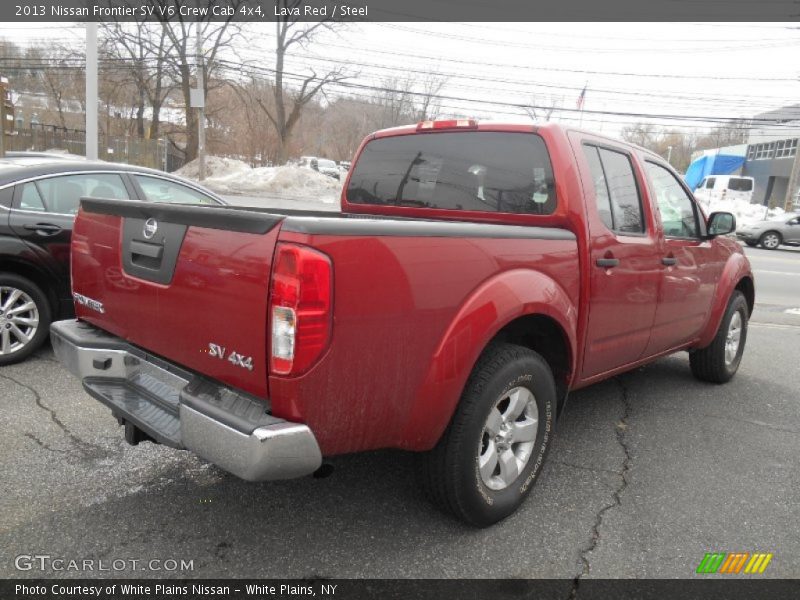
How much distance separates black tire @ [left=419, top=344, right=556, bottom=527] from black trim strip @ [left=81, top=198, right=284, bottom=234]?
3.77 feet

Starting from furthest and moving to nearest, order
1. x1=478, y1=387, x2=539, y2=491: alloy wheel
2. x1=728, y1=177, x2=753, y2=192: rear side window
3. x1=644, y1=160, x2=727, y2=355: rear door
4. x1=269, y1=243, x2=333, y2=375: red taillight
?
1. x1=728, y1=177, x2=753, y2=192: rear side window
2. x1=644, y1=160, x2=727, y2=355: rear door
3. x1=478, y1=387, x2=539, y2=491: alloy wheel
4. x1=269, y1=243, x2=333, y2=375: red taillight

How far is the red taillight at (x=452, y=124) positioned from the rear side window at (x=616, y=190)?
27.0 inches

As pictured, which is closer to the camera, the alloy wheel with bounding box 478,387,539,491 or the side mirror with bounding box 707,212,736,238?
the alloy wheel with bounding box 478,387,539,491

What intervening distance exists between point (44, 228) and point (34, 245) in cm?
16

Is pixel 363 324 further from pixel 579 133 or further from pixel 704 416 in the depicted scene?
pixel 704 416

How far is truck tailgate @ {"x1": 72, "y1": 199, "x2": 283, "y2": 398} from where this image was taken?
2070 mm

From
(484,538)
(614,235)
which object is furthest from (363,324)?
(614,235)

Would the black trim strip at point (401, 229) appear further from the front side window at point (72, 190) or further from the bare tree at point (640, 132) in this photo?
the bare tree at point (640, 132)

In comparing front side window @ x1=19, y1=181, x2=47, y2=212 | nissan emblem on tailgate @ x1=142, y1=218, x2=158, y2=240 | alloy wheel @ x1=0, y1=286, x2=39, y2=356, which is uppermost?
nissan emblem on tailgate @ x1=142, y1=218, x2=158, y2=240

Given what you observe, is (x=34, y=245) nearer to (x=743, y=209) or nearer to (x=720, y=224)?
(x=720, y=224)

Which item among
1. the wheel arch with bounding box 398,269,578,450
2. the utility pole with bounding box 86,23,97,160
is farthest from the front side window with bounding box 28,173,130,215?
the utility pole with bounding box 86,23,97,160

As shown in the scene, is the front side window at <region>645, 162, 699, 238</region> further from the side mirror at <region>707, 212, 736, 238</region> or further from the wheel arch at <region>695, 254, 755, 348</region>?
the wheel arch at <region>695, 254, 755, 348</region>

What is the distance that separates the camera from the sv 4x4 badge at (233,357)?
2104 mm

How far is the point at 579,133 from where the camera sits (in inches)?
133
